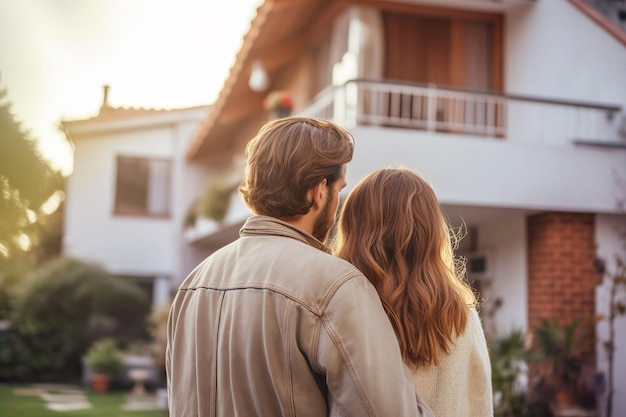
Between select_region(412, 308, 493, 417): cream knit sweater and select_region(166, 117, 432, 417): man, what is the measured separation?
0.30 meters

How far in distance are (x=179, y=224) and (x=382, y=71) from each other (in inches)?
340

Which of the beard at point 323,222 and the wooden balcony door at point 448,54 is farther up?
the wooden balcony door at point 448,54

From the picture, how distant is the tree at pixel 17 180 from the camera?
1.64m

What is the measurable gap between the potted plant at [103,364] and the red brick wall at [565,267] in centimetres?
844

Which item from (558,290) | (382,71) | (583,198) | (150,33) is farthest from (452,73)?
(150,33)

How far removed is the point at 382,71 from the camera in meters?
10.7

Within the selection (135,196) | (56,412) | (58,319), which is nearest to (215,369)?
(56,412)

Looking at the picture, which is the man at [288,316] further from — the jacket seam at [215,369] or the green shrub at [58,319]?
the green shrub at [58,319]

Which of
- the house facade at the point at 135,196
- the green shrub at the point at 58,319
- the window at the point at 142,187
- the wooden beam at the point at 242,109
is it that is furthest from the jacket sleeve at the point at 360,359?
the window at the point at 142,187

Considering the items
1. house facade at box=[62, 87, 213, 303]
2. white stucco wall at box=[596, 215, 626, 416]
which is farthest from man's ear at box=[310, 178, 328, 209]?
house facade at box=[62, 87, 213, 303]

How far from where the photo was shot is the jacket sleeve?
1.87m

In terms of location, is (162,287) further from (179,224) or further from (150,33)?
(150,33)

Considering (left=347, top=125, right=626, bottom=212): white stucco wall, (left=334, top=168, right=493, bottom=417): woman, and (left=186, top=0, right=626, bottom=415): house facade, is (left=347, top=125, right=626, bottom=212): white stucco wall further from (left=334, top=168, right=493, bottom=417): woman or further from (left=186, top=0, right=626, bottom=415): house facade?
(left=334, top=168, right=493, bottom=417): woman

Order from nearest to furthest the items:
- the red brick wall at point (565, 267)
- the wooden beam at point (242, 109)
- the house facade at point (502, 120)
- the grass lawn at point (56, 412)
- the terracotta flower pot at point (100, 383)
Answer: the house facade at point (502, 120)
the red brick wall at point (565, 267)
the grass lawn at point (56, 412)
the wooden beam at point (242, 109)
the terracotta flower pot at point (100, 383)
